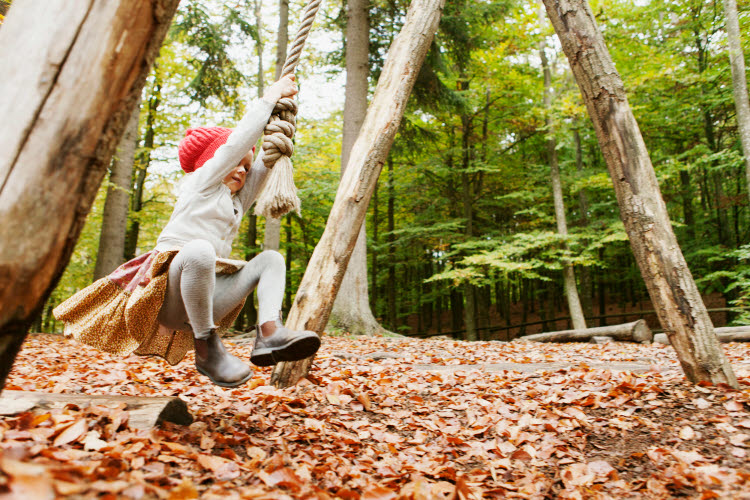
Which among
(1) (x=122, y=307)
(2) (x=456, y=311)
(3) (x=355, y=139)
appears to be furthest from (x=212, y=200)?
(2) (x=456, y=311)

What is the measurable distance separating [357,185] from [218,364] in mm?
1697

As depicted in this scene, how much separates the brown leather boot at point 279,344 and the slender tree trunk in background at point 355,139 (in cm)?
584

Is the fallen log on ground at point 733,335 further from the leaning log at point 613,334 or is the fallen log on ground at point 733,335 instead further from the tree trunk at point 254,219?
the tree trunk at point 254,219

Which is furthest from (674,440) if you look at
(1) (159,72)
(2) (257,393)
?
(1) (159,72)

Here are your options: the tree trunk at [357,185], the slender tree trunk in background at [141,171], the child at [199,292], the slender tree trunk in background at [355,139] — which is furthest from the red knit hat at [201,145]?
the slender tree trunk in background at [141,171]

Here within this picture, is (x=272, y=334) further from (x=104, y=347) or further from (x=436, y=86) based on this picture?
(x=436, y=86)

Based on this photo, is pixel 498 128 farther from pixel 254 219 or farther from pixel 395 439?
pixel 395 439

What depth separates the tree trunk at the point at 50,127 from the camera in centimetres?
118

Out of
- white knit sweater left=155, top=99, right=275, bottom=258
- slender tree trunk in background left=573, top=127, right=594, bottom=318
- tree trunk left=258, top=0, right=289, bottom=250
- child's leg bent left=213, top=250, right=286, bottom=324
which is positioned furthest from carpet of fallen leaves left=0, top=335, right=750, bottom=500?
slender tree trunk in background left=573, top=127, right=594, bottom=318

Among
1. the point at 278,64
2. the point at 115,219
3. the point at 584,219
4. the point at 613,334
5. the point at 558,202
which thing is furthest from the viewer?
the point at 584,219

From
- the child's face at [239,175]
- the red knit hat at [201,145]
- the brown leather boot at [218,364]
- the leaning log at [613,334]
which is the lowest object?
the leaning log at [613,334]

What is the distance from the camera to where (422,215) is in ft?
48.9

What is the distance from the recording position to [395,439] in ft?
8.94

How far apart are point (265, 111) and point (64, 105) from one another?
1587 millimetres
